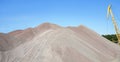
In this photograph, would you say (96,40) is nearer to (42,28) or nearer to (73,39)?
(73,39)

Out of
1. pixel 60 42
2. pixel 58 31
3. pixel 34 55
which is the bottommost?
pixel 34 55

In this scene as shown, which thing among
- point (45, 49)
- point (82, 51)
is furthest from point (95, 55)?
point (45, 49)

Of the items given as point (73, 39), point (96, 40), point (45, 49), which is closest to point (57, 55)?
point (45, 49)

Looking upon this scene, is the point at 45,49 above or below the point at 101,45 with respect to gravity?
below

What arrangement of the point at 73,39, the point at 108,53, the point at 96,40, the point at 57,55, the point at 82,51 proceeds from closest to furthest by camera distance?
the point at 57,55
the point at 82,51
the point at 73,39
the point at 108,53
the point at 96,40

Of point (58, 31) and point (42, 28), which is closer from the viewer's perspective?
point (58, 31)

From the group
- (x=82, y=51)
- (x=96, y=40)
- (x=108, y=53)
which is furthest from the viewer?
(x=96, y=40)

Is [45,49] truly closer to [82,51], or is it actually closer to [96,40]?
[82,51]
